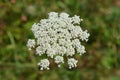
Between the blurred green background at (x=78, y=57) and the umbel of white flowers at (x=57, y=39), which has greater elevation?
the blurred green background at (x=78, y=57)

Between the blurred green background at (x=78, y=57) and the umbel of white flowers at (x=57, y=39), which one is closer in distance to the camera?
the umbel of white flowers at (x=57, y=39)

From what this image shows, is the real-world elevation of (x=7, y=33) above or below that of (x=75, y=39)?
above

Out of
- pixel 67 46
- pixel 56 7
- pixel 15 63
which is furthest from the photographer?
pixel 56 7

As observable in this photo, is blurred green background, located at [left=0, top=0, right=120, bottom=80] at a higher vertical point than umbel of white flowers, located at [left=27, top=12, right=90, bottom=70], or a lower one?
higher

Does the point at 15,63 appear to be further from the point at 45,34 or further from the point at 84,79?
the point at 45,34

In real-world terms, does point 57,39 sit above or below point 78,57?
below

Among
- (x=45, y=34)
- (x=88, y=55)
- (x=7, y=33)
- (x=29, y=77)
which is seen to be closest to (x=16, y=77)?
(x=29, y=77)

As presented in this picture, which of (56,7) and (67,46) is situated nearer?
(67,46)

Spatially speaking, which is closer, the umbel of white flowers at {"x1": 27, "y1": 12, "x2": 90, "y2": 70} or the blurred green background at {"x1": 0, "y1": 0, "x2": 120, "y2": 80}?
the umbel of white flowers at {"x1": 27, "y1": 12, "x2": 90, "y2": 70}
